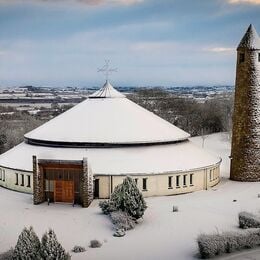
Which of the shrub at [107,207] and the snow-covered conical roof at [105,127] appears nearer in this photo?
the shrub at [107,207]

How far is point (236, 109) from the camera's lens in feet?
137

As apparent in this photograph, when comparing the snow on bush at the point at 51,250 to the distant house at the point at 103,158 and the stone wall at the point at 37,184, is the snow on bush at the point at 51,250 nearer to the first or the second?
the distant house at the point at 103,158

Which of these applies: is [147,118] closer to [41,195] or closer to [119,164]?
[119,164]

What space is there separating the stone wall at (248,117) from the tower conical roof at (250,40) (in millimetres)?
302

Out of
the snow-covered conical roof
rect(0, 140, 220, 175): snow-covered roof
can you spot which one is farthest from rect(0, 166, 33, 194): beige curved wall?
the snow-covered conical roof

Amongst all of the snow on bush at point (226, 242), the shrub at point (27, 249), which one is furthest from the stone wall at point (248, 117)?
the shrub at point (27, 249)

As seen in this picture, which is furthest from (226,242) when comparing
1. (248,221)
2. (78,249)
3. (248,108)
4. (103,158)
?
(248,108)

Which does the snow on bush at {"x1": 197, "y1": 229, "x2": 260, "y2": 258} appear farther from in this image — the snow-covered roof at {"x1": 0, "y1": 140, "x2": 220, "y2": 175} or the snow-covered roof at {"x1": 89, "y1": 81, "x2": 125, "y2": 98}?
the snow-covered roof at {"x1": 89, "y1": 81, "x2": 125, "y2": 98}

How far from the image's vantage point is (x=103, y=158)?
37.1 m

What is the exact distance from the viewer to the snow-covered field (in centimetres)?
2395

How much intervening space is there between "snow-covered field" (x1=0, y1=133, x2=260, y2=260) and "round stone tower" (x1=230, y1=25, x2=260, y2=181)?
226 centimetres

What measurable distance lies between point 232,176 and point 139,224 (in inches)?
625

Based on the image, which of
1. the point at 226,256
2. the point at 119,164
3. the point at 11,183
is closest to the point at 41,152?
the point at 11,183

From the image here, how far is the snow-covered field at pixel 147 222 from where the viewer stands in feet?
78.6
